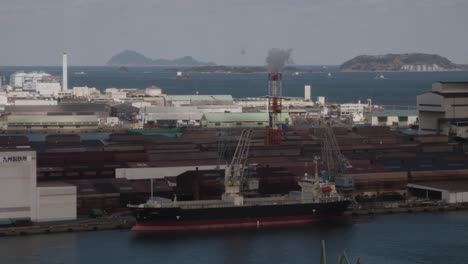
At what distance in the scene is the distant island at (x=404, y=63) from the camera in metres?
160

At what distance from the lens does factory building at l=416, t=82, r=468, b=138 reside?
32156mm

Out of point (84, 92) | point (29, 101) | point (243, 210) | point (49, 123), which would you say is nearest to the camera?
point (243, 210)

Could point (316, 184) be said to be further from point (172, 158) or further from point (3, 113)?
point (3, 113)

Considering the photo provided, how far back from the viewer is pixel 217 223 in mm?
21109

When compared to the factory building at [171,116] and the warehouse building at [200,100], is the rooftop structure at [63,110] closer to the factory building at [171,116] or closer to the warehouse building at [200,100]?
the factory building at [171,116]

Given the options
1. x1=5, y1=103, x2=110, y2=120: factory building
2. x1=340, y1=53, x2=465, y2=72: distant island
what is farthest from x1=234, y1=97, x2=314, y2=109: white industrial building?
x1=340, y1=53, x2=465, y2=72: distant island

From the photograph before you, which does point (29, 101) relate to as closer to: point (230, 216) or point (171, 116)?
point (171, 116)

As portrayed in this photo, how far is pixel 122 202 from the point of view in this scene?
2206 cm

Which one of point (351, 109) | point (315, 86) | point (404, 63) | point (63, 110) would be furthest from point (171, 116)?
point (404, 63)

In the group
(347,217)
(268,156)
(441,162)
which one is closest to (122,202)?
(347,217)

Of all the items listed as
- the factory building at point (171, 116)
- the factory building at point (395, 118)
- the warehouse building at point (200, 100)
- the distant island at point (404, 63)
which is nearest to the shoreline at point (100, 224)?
the factory building at point (395, 118)

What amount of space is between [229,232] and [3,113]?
1149 inches

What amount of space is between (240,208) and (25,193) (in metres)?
3.98

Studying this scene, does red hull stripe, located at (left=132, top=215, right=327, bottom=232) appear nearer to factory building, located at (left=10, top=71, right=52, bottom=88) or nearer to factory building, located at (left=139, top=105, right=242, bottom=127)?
factory building, located at (left=139, top=105, right=242, bottom=127)
